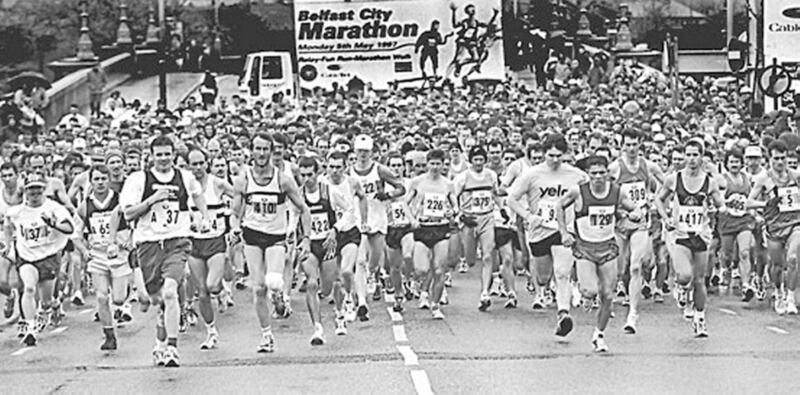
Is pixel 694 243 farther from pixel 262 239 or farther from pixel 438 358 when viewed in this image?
pixel 262 239

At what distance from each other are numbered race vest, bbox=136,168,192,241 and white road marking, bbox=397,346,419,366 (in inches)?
84.3

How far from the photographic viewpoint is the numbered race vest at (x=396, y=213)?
2114cm

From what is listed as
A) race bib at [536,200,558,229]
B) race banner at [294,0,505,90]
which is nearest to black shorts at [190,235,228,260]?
race bib at [536,200,558,229]

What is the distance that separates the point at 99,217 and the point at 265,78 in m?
29.2

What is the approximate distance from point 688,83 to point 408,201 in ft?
86.1

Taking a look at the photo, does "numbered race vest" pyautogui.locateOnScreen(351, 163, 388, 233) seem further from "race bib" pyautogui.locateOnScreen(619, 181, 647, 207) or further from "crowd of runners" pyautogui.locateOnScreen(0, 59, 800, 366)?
"race bib" pyautogui.locateOnScreen(619, 181, 647, 207)

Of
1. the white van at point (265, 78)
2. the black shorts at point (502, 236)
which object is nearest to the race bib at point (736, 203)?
the black shorts at point (502, 236)

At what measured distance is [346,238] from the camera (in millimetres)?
18906

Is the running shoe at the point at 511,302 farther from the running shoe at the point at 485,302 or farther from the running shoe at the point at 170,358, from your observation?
the running shoe at the point at 170,358

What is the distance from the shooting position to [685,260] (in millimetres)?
18219

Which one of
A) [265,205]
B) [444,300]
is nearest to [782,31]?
[444,300]

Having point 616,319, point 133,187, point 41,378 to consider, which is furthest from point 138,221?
point 616,319

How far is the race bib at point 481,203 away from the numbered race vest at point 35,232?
15.5 feet

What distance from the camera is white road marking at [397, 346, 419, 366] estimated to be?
1617 cm
